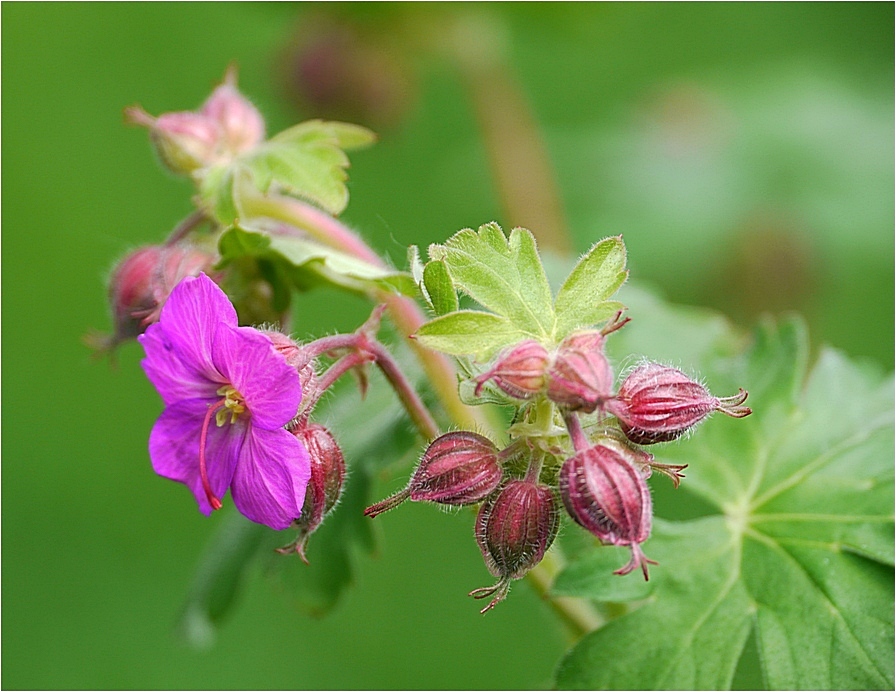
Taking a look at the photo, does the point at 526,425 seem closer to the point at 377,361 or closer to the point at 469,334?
the point at 469,334

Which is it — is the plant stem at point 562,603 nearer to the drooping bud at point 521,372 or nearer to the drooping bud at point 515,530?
the drooping bud at point 515,530

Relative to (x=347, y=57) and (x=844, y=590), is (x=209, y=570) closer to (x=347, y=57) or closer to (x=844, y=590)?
(x=844, y=590)

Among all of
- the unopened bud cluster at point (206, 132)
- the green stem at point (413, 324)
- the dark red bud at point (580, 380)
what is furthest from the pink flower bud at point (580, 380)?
the unopened bud cluster at point (206, 132)

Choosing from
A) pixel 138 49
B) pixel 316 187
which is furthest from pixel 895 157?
pixel 138 49

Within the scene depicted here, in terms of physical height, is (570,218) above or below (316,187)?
below

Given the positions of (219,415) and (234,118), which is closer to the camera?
(219,415)

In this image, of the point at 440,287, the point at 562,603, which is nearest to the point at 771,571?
the point at 562,603
